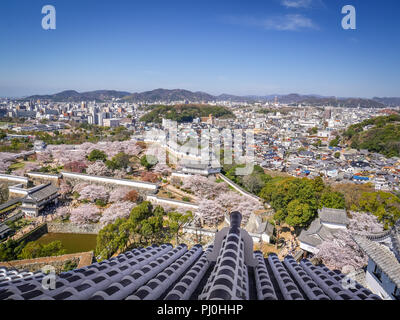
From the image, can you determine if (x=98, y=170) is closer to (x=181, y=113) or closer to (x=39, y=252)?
(x=39, y=252)

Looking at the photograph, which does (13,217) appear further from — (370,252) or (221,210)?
(370,252)

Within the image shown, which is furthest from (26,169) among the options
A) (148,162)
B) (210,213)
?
(210,213)

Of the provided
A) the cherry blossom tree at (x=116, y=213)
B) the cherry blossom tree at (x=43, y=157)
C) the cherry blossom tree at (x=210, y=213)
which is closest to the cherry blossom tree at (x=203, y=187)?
the cherry blossom tree at (x=210, y=213)

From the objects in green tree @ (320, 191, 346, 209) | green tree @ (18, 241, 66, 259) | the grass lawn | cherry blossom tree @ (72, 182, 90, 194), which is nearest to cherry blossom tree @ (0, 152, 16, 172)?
the grass lawn

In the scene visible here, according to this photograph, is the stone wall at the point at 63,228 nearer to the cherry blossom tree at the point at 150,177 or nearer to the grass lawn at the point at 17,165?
the cherry blossom tree at the point at 150,177

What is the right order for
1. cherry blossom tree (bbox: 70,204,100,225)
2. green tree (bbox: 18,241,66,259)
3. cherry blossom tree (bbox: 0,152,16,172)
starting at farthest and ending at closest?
cherry blossom tree (bbox: 0,152,16,172) → cherry blossom tree (bbox: 70,204,100,225) → green tree (bbox: 18,241,66,259)

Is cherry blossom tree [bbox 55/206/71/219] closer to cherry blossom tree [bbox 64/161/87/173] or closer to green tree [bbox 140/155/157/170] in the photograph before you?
cherry blossom tree [bbox 64/161/87/173]

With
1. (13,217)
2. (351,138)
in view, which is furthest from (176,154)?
(351,138)

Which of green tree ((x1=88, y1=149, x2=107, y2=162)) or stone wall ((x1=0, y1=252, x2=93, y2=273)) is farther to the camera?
green tree ((x1=88, y1=149, x2=107, y2=162))
